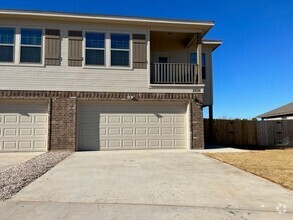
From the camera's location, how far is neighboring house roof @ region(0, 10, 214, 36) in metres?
11.7

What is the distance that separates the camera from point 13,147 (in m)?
11.7

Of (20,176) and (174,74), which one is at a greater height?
(174,74)

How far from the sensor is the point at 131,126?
12.6 meters

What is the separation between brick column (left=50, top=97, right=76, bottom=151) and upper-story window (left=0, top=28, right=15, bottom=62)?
8.81ft

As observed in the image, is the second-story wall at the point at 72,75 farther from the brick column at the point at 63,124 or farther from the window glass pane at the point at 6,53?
the brick column at the point at 63,124

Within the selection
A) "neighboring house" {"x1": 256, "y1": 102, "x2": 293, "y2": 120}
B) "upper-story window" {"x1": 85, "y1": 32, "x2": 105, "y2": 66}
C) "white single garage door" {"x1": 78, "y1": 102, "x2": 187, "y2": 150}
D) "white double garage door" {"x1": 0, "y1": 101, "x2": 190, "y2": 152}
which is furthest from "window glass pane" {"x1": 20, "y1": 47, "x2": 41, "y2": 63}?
"neighboring house" {"x1": 256, "y1": 102, "x2": 293, "y2": 120}

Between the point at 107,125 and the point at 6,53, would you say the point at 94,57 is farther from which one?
the point at 6,53

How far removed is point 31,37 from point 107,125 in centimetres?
519

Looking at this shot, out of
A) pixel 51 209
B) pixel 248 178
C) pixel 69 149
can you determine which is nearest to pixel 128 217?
pixel 51 209

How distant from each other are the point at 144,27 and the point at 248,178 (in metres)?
8.86

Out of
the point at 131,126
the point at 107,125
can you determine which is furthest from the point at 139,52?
the point at 107,125

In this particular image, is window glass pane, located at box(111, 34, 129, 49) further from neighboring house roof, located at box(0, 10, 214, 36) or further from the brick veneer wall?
the brick veneer wall

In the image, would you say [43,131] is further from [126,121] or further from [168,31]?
[168,31]

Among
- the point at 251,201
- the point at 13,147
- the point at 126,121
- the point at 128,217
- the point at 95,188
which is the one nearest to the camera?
the point at 128,217
